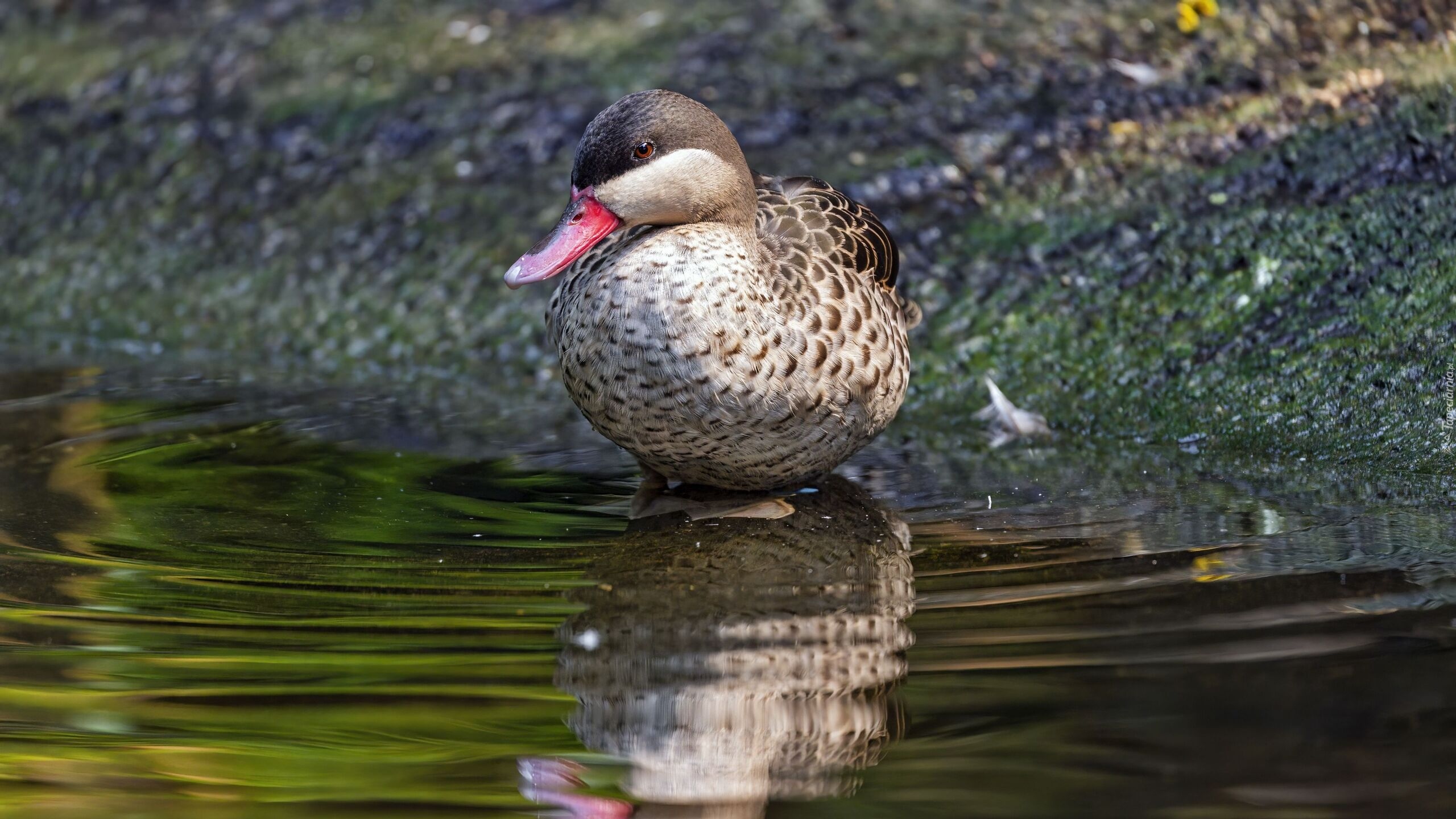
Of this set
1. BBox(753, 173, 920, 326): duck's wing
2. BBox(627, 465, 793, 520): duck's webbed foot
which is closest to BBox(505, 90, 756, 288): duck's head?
BBox(753, 173, 920, 326): duck's wing

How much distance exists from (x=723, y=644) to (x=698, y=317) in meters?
1.14

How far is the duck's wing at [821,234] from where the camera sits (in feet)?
15.6

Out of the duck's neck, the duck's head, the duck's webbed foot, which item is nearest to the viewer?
the duck's head

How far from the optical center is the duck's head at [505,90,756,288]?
14.7 ft

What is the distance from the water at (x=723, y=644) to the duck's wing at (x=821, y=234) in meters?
0.72

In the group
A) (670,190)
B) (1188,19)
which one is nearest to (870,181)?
(1188,19)

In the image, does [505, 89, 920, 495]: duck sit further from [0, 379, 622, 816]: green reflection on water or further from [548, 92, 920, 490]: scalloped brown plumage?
[0, 379, 622, 816]: green reflection on water

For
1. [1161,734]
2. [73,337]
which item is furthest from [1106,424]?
[73,337]

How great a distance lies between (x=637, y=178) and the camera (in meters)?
4.50

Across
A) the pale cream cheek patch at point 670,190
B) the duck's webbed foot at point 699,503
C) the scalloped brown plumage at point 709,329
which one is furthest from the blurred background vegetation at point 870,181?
the pale cream cheek patch at point 670,190

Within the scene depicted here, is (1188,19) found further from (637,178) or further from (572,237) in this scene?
(572,237)

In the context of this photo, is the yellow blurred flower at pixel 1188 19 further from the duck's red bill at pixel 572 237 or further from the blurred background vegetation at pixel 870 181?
the duck's red bill at pixel 572 237

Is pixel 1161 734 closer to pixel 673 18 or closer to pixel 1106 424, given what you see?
pixel 1106 424

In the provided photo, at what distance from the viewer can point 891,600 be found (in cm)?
379
